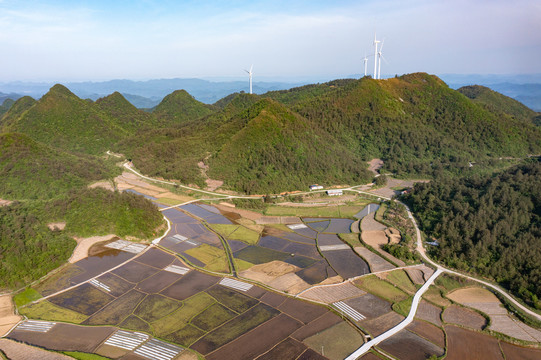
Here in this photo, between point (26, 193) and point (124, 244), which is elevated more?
point (26, 193)

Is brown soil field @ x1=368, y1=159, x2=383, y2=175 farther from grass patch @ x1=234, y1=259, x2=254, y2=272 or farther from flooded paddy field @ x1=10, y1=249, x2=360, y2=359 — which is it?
flooded paddy field @ x1=10, y1=249, x2=360, y2=359

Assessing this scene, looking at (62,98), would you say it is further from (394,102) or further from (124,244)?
(394,102)

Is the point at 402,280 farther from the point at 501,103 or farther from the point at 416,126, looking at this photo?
the point at 501,103

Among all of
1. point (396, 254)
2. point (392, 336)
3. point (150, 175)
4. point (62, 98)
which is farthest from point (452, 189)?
point (62, 98)

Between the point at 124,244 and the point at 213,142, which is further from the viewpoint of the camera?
the point at 213,142

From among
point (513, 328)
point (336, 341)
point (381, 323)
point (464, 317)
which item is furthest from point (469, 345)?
point (336, 341)

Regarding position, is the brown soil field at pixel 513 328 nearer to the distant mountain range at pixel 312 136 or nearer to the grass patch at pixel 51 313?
the grass patch at pixel 51 313
